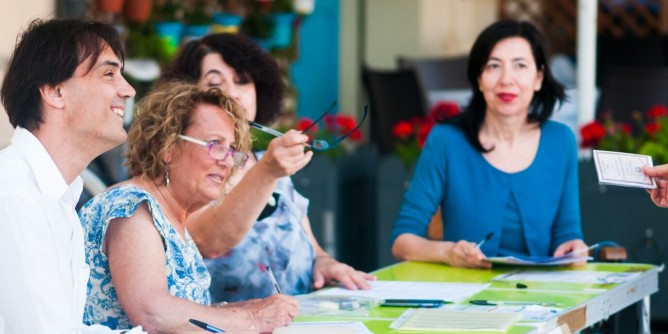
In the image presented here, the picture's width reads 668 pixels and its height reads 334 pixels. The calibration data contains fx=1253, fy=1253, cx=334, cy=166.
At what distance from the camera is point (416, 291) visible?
3.32m

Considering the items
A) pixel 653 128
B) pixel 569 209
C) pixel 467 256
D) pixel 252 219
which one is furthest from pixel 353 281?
pixel 653 128

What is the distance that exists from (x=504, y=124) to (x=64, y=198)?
212 centimetres

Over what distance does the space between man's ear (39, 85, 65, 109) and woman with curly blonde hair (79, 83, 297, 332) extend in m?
0.33

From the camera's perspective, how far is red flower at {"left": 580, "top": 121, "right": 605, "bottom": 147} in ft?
19.5

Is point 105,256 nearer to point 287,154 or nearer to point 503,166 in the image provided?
point 287,154

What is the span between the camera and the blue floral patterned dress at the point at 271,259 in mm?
3447

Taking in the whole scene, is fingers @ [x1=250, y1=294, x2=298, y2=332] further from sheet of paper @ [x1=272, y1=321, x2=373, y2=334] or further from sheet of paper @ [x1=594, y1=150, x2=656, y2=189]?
sheet of paper @ [x1=594, y1=150, x2=656, y2=189]

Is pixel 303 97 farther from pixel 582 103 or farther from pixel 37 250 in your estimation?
pixel 37 250

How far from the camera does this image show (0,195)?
7.08ft

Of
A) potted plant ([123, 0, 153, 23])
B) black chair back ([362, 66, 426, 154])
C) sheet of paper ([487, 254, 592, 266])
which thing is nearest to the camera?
sheet of paper ([487, 254, 592, 266])

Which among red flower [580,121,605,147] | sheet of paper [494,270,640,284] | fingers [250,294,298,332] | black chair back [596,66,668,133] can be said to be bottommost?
sheet of paper [494,270,640,284]

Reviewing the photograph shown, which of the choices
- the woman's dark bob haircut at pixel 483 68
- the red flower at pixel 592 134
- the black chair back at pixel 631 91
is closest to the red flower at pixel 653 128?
the red flower at pixel 592 134

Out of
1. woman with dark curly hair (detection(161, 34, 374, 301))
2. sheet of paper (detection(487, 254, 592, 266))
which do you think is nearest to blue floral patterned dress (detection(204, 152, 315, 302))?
woman with dark curly hair (detection(161, 34, 374, 301))

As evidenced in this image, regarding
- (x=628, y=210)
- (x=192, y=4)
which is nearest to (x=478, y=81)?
(x=628, y=210)
